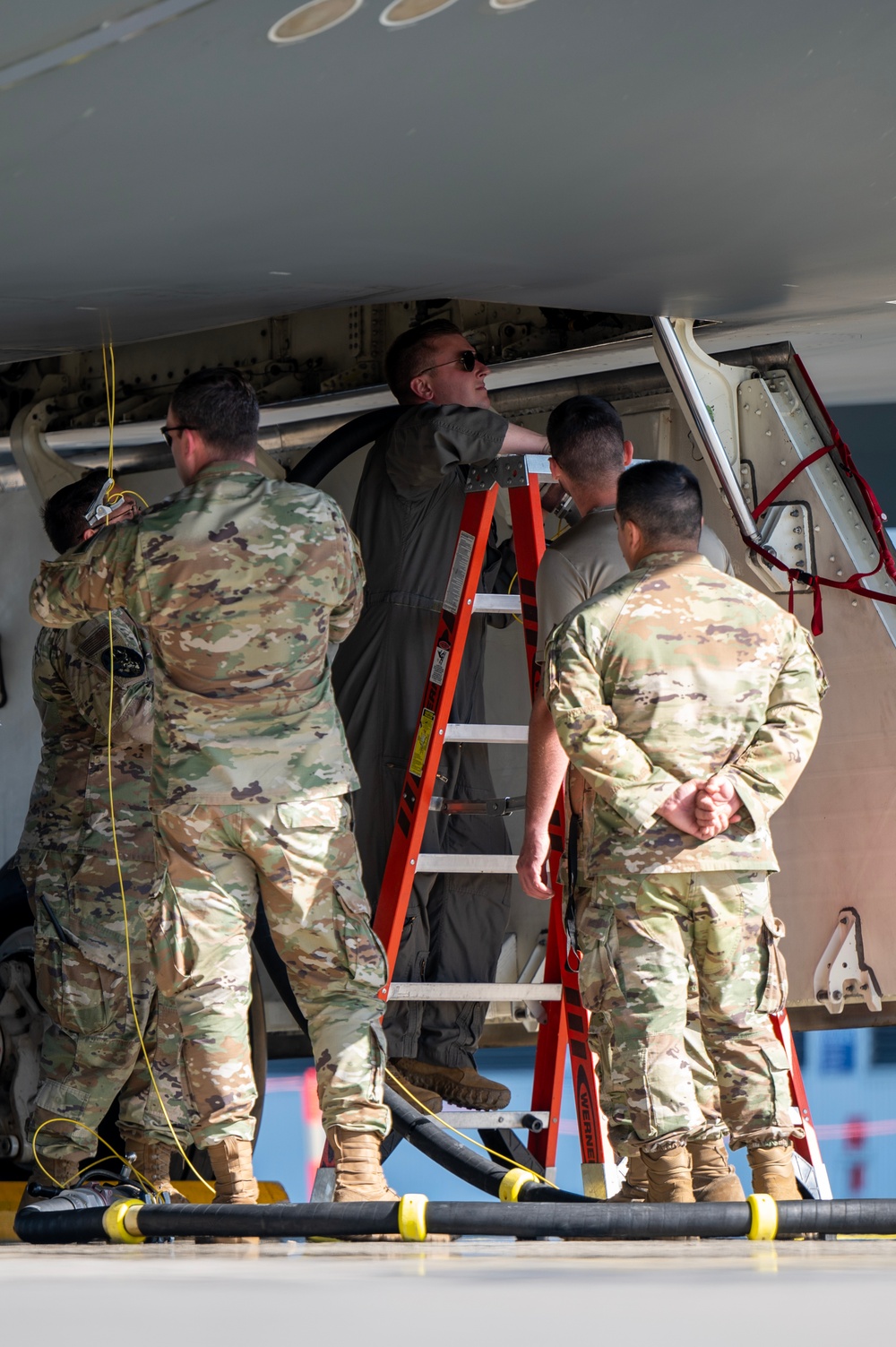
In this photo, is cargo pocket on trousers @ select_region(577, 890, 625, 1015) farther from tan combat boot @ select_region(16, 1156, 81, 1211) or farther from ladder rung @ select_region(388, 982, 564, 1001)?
tan combat boot @ select_region(16, 1156, 81, 1211)

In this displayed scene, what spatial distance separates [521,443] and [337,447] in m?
0.72

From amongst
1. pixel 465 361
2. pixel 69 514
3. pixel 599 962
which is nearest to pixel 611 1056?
pixel 599 962

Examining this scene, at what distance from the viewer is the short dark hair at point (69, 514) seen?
14.1 feet

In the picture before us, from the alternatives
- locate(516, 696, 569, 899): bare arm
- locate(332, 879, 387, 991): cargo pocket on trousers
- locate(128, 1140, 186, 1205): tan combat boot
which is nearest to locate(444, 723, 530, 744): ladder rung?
locate(516, 696, 569, 899): bare arm

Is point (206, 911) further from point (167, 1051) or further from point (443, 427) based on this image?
point (443, 427)

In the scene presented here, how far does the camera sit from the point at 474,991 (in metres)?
3.91

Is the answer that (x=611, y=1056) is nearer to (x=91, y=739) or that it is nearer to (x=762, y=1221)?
(x=762, y=1221)

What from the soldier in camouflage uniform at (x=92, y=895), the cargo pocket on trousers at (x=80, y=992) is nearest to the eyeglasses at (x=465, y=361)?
the soldier in camouflage uniform at (x=92, y=895)

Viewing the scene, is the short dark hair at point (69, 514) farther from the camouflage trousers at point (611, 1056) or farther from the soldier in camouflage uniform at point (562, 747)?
the camouflage trousers at point (611, 1056)

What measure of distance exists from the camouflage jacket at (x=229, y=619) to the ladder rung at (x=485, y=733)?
2.28ft

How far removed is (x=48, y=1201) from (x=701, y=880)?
6.13 ft

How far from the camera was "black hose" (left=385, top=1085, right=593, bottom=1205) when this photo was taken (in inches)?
127

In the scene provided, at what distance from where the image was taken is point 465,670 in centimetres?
437

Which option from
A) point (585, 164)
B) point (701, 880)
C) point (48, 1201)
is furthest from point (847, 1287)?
point (48, 1201)
